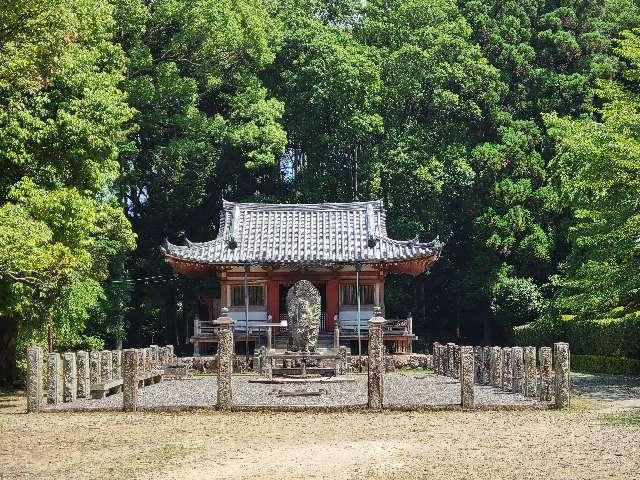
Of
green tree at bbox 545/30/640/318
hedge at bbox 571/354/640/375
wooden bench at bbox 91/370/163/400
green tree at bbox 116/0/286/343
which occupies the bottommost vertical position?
hedge at bbox 571/354/640/375

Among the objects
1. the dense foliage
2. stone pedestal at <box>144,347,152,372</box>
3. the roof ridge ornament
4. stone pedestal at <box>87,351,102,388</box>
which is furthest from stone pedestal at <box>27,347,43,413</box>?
the roof ridge ornament

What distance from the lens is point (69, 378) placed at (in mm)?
18781

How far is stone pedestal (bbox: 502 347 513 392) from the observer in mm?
20641

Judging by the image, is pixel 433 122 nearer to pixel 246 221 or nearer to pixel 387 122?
pixel 387 122

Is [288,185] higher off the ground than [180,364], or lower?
higher

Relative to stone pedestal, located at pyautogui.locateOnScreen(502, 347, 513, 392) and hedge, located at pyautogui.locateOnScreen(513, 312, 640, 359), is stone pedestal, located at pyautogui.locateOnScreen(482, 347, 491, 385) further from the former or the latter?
hedge, located at pyautogui.locateOnScreen(513, 312, 640, 359)

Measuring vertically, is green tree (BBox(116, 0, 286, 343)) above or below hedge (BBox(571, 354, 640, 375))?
above

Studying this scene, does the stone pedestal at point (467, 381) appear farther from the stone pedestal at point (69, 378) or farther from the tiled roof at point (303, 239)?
the tiled roof at point (303, 239)

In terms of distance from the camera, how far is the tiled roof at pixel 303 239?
35.2 meters

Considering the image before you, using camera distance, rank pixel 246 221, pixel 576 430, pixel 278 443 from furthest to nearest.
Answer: pixel 246 221, pixel 576 430, pixel 278 443

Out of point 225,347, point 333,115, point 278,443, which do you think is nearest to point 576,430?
point 278,443

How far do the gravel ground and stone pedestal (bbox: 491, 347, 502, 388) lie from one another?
31cm

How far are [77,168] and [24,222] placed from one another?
162 inches

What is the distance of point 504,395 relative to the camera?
63.5 ft
